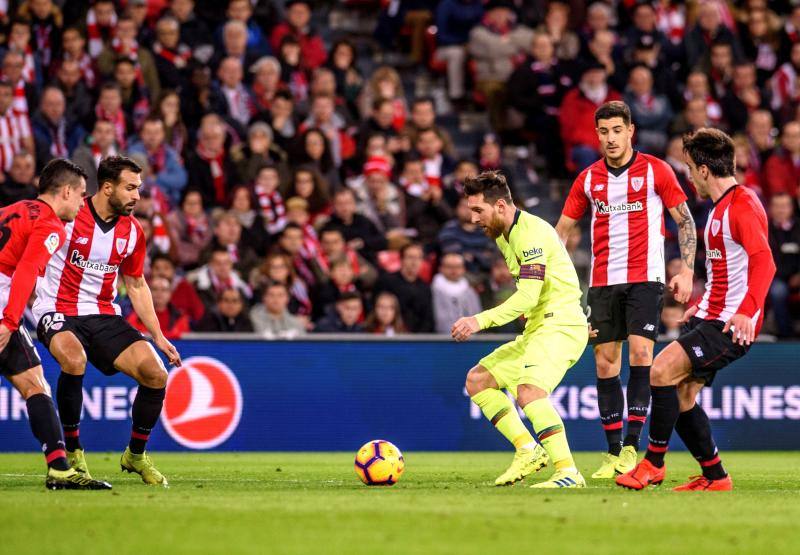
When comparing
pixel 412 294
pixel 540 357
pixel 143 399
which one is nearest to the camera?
pixel 540 357

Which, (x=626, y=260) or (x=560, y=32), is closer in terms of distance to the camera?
(x=626, y=260)

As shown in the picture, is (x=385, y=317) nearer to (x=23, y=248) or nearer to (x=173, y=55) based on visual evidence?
(x=173, y=55)

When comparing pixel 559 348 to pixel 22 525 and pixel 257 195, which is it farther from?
pixel 257 195

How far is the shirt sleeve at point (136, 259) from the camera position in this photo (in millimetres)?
10031

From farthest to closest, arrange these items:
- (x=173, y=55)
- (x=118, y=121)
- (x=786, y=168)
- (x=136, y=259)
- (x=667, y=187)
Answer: (x=786, y=168) < (x=173, y=55) < (x=118, y=121) < (x=667, y=187) < (x=136, y=259)

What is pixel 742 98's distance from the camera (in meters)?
20.3

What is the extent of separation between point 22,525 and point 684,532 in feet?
10.9

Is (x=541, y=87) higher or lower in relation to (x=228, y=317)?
higher

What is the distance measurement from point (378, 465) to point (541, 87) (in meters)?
10.6

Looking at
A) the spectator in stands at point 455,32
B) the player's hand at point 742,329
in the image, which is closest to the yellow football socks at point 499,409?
the player's hand at point 742,329

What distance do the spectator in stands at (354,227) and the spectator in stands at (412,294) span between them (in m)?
0.84

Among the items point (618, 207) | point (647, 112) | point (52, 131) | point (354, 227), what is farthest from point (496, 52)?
point (618, 207)

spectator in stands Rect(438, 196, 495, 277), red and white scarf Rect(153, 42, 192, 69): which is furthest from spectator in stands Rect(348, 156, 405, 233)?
red and white scarf Rect(153, 42, 192, 69)

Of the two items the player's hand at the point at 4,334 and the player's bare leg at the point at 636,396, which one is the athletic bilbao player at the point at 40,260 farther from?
the player's bare leg at the point at 636,396
